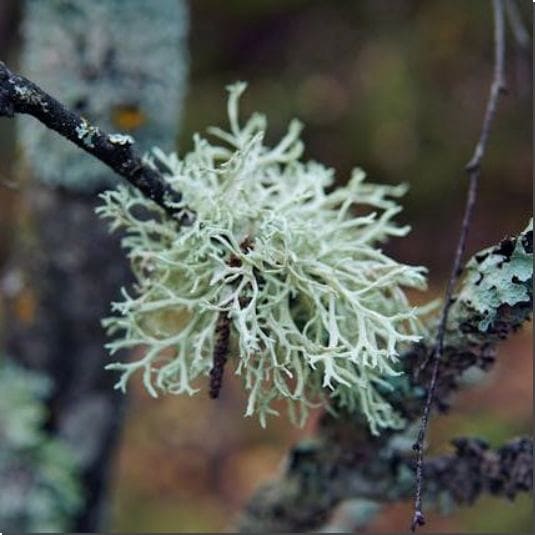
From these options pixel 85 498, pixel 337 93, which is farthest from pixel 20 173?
pixel 337 93

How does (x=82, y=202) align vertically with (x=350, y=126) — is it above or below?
below

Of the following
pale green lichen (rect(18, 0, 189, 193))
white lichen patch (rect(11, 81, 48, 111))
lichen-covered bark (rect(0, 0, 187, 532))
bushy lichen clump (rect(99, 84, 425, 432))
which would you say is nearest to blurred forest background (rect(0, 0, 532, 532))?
lichen-covered bark (rect(0, 0, 187, 532))

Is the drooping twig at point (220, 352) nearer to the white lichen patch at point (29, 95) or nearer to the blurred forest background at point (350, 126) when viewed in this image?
the white lichen patch at point (29, 95)

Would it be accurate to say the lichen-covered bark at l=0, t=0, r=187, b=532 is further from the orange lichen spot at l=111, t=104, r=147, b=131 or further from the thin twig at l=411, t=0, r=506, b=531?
the thin twig at l=411, t=0, r=506, b=531

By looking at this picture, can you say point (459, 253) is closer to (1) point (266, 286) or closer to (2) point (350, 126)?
(1) point (266, 286)

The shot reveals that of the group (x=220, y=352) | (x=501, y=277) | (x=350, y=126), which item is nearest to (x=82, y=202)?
(x=220, y=352)

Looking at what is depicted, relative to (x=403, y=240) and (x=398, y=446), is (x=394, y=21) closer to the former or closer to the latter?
(x=403, y=240)
